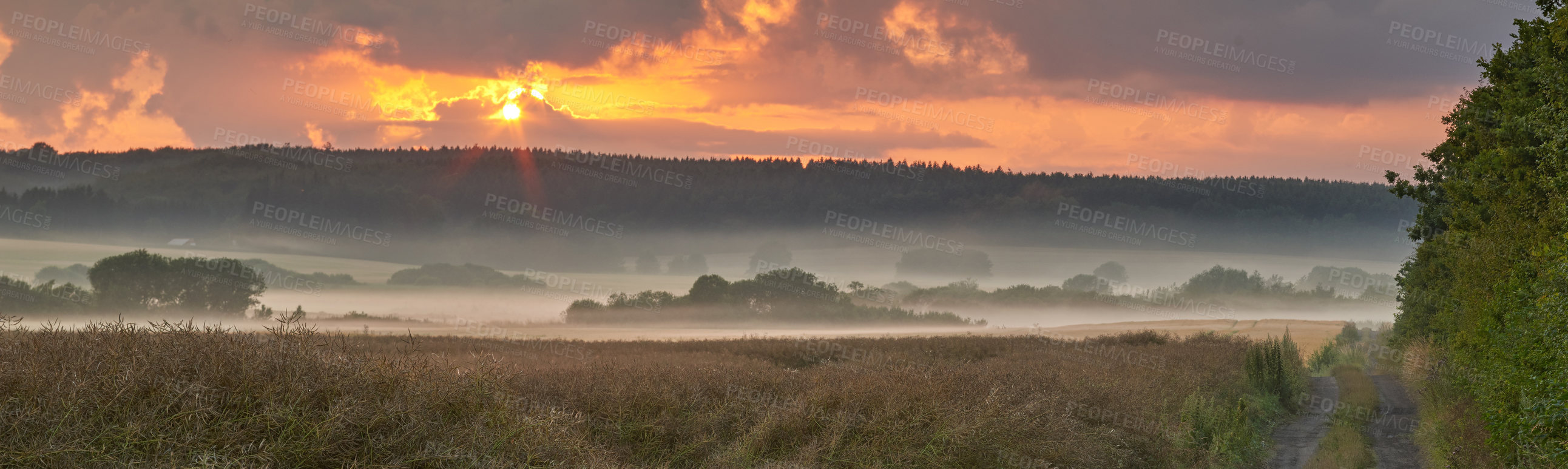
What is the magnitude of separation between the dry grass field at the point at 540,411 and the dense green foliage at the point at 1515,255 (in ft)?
13.7

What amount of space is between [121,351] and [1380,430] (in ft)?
76.3

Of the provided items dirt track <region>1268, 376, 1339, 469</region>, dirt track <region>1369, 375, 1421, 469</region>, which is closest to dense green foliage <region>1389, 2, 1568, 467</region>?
dirt track <region>1369, 375, 1421, 469</region>

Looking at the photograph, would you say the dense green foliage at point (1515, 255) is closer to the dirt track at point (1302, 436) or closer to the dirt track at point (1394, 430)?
the dirt track at point (1394, 430)

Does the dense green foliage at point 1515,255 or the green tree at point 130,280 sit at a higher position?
the dense green foliage at point 1515,255

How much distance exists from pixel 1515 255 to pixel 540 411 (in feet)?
51.3

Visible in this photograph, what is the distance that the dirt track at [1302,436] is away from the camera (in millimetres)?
15867

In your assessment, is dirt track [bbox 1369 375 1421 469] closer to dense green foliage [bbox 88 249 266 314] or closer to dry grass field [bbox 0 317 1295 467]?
dry grass field [bbox 0 317 1295 467]

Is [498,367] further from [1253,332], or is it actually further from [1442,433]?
[1253,332]

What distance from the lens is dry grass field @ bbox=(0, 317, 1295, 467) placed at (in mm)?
6020

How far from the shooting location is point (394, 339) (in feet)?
89.6

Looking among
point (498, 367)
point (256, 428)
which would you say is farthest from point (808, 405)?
point (256, 428)

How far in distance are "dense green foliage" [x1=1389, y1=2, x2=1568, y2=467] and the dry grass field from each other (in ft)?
13.7

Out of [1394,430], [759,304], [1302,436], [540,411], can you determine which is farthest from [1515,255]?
[759,304]

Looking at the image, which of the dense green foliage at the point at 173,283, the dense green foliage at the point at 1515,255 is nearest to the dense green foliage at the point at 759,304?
the dense green foliage at the point at 173,283
